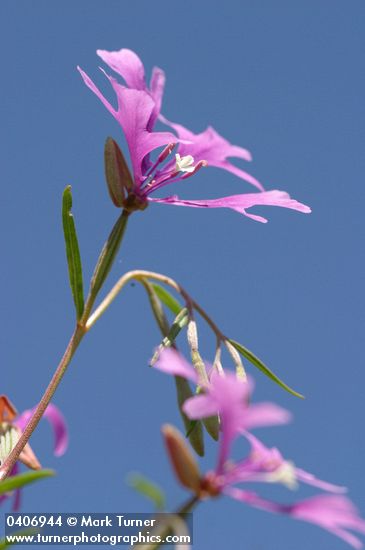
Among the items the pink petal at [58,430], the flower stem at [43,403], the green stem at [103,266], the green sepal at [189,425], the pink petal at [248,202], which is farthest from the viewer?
the pink petal at [58,430]

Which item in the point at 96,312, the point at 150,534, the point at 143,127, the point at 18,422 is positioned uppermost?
the point at 143,127

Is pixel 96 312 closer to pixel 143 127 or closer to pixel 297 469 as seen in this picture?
pixel 143 127

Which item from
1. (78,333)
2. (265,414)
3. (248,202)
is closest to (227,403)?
(265,414)

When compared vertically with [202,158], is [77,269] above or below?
below

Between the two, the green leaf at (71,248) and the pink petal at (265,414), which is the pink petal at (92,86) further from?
the pink petal at (265,414)

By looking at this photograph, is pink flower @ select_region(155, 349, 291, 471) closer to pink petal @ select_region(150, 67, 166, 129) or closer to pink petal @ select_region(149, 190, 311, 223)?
pink petal @ select_region(149, 190, 311, 223)

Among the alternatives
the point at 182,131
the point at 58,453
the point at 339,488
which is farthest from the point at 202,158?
the point at 339,488

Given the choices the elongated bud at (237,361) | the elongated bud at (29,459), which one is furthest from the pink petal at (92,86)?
the elongated bud at (29,459)

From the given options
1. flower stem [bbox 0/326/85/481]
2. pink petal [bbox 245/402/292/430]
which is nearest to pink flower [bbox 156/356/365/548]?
pink petal [bbox 245/402/292/430]
